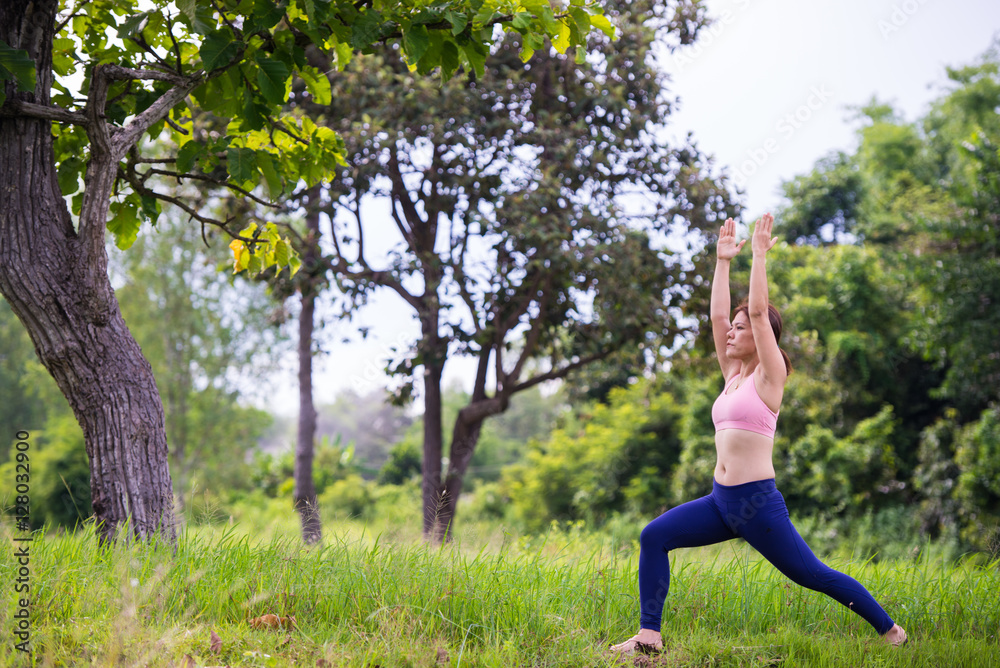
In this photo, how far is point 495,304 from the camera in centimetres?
843

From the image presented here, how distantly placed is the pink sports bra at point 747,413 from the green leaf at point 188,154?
9.81 ft

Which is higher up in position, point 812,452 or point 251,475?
point 812,452

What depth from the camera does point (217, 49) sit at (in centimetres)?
326

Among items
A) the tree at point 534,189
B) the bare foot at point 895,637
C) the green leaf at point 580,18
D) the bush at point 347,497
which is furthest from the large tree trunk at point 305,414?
the bush at point 347,497

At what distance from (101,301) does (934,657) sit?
4162mm

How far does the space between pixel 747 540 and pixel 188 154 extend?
11.2ft

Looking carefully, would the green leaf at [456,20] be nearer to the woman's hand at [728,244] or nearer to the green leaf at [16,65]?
the woman's hand at [728,244]

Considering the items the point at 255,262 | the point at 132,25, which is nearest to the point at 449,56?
the point at 132,25

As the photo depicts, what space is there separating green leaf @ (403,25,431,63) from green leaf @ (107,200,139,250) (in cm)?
210

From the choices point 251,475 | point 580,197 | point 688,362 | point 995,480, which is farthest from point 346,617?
point 251,475

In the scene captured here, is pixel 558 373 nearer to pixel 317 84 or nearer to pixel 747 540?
pixel 317 84

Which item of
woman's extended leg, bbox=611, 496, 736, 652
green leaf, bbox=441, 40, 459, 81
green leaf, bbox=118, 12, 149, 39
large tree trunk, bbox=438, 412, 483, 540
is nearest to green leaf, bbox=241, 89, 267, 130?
green leaf, bbox=118, 12, 149, 39

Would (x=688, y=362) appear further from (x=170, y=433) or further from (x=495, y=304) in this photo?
(x=170, y=433)

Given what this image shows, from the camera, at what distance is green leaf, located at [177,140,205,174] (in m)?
3.82
